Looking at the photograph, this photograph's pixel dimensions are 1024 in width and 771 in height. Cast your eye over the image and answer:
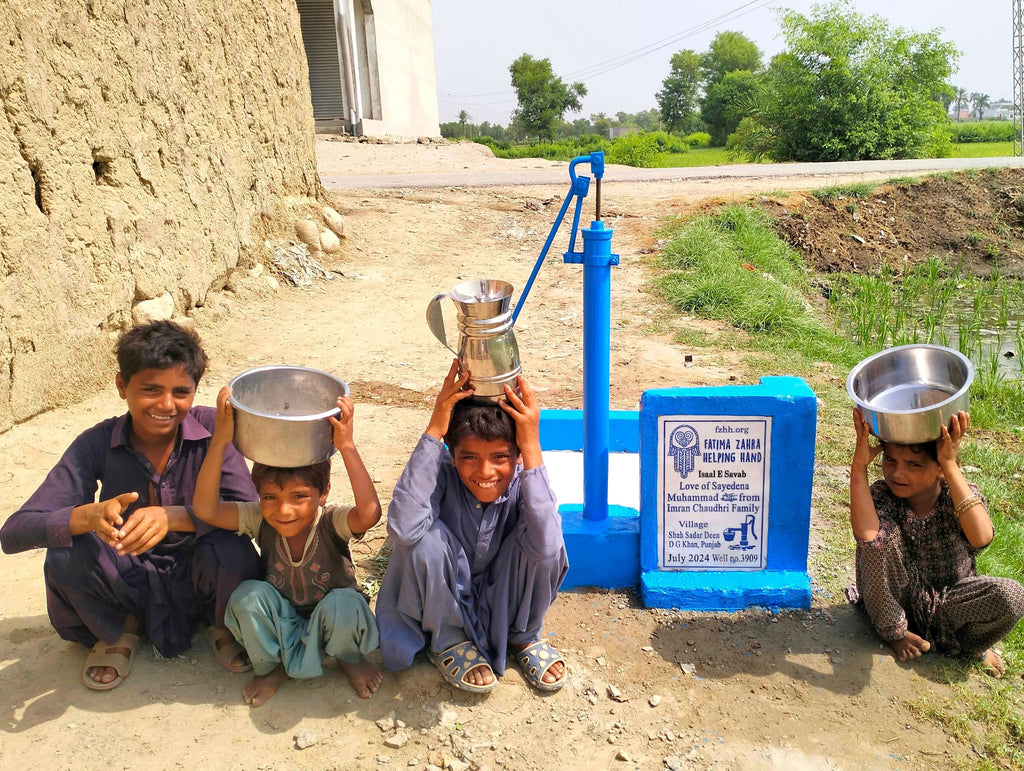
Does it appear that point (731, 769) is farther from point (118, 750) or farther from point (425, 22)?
point (425, 22)

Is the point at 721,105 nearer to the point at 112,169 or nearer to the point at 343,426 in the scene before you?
the point at 112,169

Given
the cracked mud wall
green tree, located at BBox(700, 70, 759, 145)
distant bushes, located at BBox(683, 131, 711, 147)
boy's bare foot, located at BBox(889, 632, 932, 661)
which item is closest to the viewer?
boy's bare foot, located at BBox(889, 632, 932, 661)

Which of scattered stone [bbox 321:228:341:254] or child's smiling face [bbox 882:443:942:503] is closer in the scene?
child's smiling face [bbox 882:443:942:503]

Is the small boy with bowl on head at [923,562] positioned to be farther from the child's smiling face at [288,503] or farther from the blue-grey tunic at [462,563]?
the child's smiling face at [288,503]

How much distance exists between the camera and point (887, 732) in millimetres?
2148

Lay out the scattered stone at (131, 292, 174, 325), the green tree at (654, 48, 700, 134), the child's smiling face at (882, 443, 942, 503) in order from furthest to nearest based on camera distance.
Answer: the green tree at (654, 48, 700, 134) → the scattered stone at (131, 292, 174, 325) → the child's smiling face at (882, 443, 942, 503)

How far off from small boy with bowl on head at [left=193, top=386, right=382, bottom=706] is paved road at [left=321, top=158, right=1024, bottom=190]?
9.70 meters

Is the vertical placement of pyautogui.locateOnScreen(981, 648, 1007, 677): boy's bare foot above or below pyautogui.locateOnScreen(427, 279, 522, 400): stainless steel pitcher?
below

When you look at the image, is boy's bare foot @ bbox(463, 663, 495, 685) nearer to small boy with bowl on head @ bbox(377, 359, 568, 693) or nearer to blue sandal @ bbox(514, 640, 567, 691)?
small boy with bowl on head @ bbox(377, 359, 568, 693)

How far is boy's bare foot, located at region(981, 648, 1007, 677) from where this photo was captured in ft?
7.73

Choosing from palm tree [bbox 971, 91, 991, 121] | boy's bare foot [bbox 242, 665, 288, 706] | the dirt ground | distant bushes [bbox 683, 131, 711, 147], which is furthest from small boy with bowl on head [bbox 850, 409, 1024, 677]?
palm tree [bbox 971, 91, 991, 121]

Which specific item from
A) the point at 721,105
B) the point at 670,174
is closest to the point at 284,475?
the point at 670,174

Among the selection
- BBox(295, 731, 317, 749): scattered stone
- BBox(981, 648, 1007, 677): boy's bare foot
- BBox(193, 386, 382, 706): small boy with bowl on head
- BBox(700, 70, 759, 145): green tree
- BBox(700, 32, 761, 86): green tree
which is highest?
BBox(700, 32, 761, 86): green tree

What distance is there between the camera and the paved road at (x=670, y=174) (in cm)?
1207
